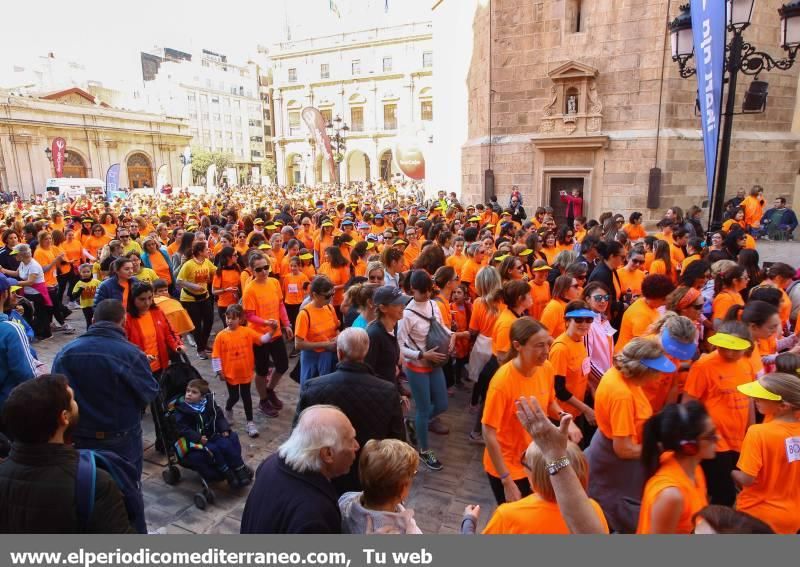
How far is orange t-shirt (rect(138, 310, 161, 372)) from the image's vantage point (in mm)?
4434

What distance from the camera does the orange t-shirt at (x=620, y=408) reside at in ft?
8.83

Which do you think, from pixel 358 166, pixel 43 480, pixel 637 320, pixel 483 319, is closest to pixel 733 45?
pixel 637 320

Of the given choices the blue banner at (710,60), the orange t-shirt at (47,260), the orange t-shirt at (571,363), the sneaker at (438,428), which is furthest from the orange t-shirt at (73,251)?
the blue banner at (710,60)

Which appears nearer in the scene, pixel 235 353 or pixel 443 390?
pixel 443 390

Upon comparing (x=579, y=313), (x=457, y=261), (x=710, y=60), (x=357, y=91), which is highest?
(x=357, y=91)

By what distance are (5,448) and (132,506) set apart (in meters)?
1.21

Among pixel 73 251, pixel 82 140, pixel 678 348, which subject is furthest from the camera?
pixel 82 140

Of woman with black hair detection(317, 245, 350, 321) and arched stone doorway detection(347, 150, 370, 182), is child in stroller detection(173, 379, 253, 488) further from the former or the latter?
arched stone doorway detection(347, 150, 370, 182)

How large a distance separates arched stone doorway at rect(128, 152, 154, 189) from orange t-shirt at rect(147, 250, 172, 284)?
48077 mm

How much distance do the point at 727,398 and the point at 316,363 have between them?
10.5 ft

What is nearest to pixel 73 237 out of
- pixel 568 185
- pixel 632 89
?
pixel 568 185

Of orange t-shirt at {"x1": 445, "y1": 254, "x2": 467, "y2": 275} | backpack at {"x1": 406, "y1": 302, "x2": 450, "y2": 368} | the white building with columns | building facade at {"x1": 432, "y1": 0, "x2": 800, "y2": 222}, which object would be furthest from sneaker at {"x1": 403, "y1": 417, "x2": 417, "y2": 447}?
the white building with columns

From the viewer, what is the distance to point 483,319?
4.76 meters

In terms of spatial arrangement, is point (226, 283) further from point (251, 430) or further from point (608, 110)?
point (608, 110)
